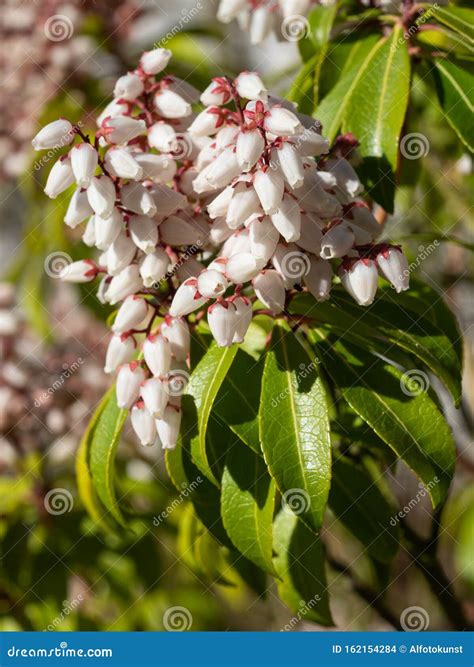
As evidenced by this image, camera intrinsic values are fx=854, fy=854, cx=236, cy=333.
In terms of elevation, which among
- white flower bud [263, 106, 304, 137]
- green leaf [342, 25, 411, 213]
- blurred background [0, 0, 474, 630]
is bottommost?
blurred background [0, 0, 474, 630]

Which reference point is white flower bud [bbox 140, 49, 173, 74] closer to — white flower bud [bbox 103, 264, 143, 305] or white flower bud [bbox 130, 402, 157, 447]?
white flower bud [bbox 103, 264, 143, 305]

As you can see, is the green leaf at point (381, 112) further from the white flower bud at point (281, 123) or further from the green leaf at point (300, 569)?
the green leaf at point (300, 569)

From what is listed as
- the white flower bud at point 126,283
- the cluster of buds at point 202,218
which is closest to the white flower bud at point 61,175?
the cluster of buds at point 202,218

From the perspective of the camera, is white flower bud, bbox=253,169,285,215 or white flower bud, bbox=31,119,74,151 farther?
white flower bud, bbox=31,119,74,151

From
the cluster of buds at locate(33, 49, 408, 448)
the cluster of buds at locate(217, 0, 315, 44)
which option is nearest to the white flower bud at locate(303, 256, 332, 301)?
the cluster of buds at locate(33, 49, 408, 448)

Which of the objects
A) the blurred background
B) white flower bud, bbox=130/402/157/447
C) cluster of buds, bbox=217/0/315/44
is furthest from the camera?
the blurred background

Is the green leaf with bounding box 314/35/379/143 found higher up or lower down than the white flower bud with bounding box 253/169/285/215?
higher up

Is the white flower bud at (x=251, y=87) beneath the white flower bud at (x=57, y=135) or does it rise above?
above
